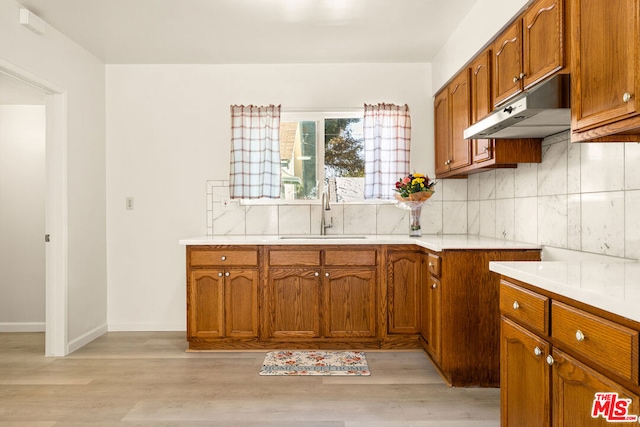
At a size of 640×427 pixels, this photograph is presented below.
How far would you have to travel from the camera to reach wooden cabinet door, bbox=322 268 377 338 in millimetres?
3561

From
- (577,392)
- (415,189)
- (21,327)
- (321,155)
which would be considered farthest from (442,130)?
(21,327)

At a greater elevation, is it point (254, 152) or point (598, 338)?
point (254, 152)

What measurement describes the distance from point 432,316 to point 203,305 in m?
1.74

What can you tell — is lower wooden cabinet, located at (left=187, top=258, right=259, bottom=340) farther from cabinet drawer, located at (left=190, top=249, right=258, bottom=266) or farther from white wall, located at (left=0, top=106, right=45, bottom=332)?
white wall, located at (left=0, top=106, right=45, bottom=332)

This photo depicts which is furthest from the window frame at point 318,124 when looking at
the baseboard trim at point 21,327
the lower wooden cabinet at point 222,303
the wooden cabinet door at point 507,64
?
the baseboard trim at point 21,327

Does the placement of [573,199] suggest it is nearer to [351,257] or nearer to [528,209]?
[528,209]

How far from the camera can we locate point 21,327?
174 inches

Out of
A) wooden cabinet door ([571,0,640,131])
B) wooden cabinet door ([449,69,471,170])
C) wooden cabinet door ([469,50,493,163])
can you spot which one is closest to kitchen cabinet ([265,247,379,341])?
wooden cabinet door ([449,69,471,170])

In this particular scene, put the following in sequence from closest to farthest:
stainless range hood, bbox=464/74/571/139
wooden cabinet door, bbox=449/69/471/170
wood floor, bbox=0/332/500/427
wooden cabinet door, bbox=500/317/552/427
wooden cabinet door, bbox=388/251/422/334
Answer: wooden cabinet door, bbox=500/317/552/427 → stainless range hood, bbox=464/74/571/139 → wood floor, bbox=0/332/500/427 → wooden cabinet door, bbox=449/69/471/170 → wooden cabinet door, bbox=388/251/422/334

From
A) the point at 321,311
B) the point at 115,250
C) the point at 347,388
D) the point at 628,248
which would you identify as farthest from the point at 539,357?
the point at 115,250

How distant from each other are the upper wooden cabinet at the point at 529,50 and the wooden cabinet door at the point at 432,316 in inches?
49.4

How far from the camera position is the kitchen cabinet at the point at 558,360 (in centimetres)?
116

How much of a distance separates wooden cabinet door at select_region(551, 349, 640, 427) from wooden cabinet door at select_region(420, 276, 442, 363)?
1423 millimetres
